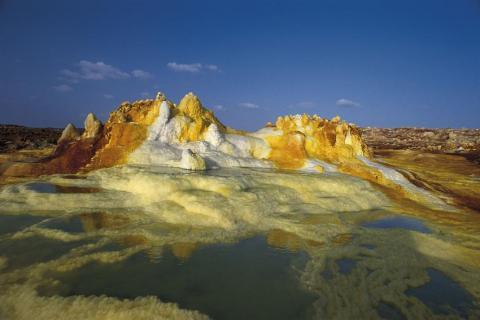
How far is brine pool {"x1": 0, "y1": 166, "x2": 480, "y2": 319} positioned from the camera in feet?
21.9

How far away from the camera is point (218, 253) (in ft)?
29.6

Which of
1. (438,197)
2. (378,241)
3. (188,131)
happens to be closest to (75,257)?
(378,241)

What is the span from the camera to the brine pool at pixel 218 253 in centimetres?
668

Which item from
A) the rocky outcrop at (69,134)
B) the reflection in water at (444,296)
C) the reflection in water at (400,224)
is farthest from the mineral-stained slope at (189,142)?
the reflection in water at (444,296)

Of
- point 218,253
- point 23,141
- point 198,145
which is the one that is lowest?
point 218,253

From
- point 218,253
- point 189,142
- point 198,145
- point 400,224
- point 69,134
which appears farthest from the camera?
point 189,142

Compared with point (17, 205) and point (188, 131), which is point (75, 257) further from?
point (188, 131)

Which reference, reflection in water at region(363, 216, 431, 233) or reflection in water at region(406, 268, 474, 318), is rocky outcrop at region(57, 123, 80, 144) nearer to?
reflection in water at region(363, 216, 431, 233)

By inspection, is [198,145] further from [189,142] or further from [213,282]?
[213,282]

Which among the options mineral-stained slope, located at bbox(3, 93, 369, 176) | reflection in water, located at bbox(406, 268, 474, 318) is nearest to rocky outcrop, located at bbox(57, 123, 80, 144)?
mineral-stained slope, located at bbox(3, 93, 369, 176)

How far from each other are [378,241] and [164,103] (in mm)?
13076

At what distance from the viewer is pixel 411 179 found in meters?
18.8

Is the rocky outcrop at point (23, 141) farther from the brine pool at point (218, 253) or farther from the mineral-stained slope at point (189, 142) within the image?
the brine pool at point (218, 253)

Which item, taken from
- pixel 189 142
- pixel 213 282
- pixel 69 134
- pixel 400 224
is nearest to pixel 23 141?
pixel 69 134
